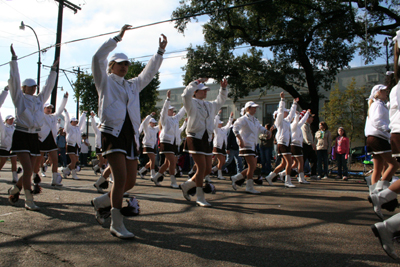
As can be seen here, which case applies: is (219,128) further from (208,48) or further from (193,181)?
(208,48)

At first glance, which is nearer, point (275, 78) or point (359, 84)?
point (275, 78)

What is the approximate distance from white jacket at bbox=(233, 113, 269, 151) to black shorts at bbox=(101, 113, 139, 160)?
13.2 ft

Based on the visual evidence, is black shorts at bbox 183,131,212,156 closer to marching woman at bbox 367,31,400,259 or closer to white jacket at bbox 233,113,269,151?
white jacket at bbox 233,113,269,151

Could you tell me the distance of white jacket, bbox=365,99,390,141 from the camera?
17.8 ft

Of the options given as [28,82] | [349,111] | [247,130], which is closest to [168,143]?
[247,130]

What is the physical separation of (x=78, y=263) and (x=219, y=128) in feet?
32.9

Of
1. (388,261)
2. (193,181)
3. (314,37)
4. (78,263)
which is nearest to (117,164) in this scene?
(78,263)

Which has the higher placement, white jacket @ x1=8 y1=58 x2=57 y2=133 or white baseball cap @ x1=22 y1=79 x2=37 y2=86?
white baseball cap @ x1=22 y1=79 x2=37 y2=86

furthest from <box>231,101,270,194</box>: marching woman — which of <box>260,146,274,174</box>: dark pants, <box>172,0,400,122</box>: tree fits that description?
<box>172,0,400,122</box>: tree

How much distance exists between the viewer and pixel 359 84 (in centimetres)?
3619

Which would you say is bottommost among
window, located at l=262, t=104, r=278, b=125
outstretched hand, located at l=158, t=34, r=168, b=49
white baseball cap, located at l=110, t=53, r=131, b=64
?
white baseball cap, located at l=110, t=53, r=131, b=64

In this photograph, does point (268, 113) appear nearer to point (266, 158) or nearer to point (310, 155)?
point (266, 158)

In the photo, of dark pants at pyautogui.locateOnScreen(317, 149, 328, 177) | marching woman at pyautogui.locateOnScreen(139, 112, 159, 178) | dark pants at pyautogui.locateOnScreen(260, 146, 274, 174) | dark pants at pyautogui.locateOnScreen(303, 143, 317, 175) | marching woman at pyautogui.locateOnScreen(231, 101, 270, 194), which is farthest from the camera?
dark pants at pyautogui.locateOnScreen(260, 146, 274, 174)

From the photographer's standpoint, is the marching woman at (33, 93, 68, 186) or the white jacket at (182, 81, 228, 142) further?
the marching woman at (33, 93, 68, 186)
